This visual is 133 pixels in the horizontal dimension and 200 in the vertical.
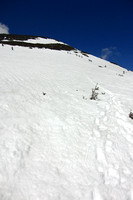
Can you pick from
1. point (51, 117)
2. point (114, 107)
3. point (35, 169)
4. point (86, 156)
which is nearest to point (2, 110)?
point (51, 117)

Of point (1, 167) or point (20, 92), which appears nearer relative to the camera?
point (1, 167)

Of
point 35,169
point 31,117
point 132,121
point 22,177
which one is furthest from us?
point 132,121

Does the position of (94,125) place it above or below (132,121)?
below

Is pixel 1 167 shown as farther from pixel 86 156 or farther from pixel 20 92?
pixel 20 92

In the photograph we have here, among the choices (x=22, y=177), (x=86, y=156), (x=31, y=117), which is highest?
(x=31, y=117)

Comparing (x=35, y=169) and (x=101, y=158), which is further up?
(x=101, y=158)

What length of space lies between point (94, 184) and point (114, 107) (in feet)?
7.72

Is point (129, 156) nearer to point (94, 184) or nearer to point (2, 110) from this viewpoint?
point (94, 184)

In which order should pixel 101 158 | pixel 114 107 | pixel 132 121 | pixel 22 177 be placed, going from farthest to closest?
1. pixel 114 107
2. pixel 132 121
3. pixel 101 158
4. pixel 22 177

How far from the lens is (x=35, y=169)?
1.37 m

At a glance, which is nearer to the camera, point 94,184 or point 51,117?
point 94,184

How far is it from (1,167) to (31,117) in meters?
1.10

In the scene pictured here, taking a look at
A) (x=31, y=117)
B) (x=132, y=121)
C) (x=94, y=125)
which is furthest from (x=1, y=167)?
(x=132, y=121)

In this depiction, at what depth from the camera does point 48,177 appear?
131 cm
